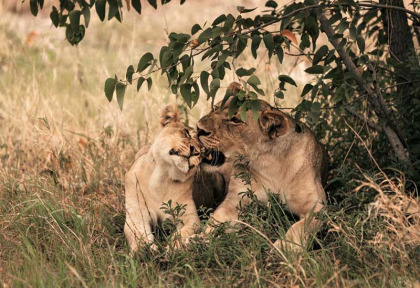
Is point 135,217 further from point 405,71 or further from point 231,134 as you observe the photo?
point 405,71

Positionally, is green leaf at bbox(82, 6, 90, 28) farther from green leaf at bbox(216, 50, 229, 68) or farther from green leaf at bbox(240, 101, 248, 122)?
green leaf at bbox(240, 101, 248, 122)

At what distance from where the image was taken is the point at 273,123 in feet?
13.3

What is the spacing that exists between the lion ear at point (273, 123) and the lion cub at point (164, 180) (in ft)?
1.32

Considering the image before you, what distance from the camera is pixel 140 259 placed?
371cm

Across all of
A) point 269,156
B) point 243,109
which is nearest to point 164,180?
point 269,156

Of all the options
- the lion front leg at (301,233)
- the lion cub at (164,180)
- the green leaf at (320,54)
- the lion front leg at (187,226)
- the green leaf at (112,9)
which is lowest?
the lion front leg at (301,233)

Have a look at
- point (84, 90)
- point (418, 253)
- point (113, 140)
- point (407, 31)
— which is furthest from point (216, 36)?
point (84, 90)

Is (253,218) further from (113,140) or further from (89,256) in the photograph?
(113,140)

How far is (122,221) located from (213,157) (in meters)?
0.69

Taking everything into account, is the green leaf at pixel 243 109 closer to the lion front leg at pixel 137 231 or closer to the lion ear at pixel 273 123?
the lion ear at pixel 273 123

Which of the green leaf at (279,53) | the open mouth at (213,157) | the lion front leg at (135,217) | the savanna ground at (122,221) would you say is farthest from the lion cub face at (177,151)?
the green leaf at (279,53)

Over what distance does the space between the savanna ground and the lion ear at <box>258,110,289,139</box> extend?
393 mm

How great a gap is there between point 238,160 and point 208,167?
213mm

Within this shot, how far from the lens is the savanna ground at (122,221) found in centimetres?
329
